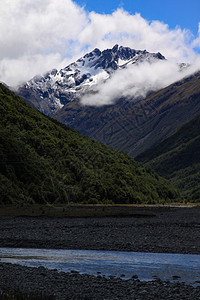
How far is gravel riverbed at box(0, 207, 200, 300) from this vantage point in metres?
20.5

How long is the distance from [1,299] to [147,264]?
13985mm

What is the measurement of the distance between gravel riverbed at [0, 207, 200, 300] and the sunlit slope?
102 feet

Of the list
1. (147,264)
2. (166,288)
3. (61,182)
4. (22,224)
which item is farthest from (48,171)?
(166,288)

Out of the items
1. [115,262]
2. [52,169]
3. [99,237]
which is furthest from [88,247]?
[52,169]

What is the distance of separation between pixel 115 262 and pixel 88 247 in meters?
8.04

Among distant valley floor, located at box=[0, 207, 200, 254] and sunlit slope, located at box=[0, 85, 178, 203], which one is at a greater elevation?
sunlit slope, located at box=[0, 85, 178, 203]

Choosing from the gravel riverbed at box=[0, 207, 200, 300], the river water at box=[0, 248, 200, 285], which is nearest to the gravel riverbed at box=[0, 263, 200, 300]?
the gravel riverbed at box=[0, 207, 200, 300]

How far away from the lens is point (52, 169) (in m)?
110

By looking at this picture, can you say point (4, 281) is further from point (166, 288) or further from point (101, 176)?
point (101, 176)

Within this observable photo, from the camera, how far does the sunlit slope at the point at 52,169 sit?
96.3 m

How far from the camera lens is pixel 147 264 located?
96.8 ft

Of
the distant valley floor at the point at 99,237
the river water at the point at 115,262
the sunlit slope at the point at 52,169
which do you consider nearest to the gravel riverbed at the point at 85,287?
the river water at the point at 115,262

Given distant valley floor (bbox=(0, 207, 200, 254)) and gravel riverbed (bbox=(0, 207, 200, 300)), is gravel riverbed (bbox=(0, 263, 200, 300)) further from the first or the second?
distant valley floor (bbox=(0, 207, 200, 254))

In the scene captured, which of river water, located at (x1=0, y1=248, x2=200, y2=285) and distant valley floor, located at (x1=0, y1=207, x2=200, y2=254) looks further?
distant valley floor, located at (x1=0, y1=207, x2=200, y2=254)
